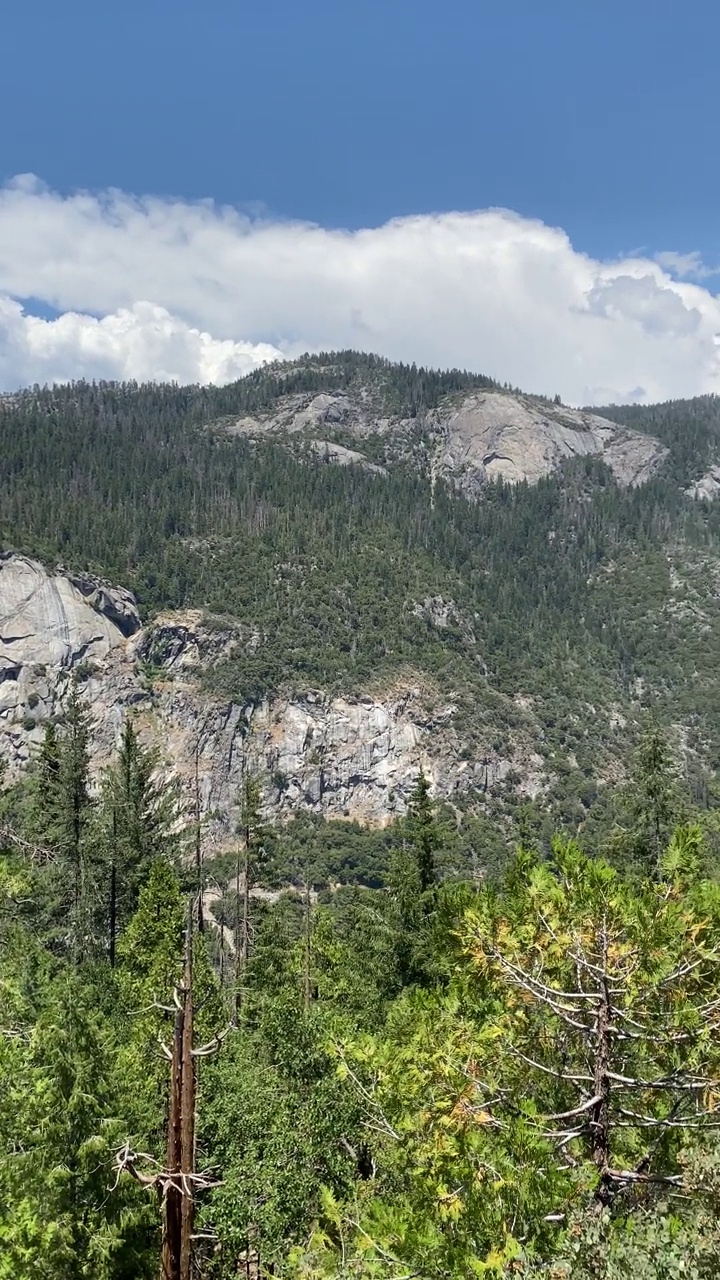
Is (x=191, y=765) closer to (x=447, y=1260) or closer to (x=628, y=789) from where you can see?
(x=628, y=789)

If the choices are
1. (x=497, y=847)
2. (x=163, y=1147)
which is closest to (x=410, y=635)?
(x=497, y=847)

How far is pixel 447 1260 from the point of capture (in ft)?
20.9

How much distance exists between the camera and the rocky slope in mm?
130750

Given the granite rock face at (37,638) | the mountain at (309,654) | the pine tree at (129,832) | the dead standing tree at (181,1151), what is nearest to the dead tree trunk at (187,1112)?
the dead standing tree at (181,1151)

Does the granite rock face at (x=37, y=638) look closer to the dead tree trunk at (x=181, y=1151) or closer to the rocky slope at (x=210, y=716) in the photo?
the rocky slope at (x=210, y=716)

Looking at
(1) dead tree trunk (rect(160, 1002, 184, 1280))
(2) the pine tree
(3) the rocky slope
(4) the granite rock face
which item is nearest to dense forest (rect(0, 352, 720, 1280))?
(1) dead tree trunk (rect(160, 1002, 184, 1280))

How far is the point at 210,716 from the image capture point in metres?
141

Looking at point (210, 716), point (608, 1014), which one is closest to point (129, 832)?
point (608, 1014)

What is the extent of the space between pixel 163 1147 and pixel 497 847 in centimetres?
10771

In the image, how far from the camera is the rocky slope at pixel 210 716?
429 ft

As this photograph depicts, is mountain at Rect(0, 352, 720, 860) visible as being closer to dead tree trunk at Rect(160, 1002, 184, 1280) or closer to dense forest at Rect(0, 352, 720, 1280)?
dense forest at Rect(0, 352, 720, 1280)

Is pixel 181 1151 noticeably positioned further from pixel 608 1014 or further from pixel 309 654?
pixel 309 654

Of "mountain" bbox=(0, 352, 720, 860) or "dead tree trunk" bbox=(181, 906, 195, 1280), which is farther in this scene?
"mountain" bbox=(0, 352, 720, 860)

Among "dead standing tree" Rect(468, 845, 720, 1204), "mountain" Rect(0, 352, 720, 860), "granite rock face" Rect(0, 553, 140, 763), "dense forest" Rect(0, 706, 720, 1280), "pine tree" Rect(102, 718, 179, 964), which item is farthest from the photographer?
"mountain" Rect(0, 352, 720, 860)
